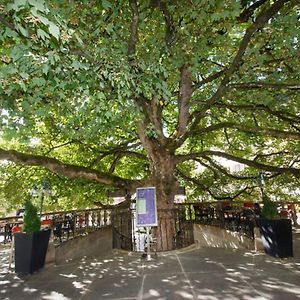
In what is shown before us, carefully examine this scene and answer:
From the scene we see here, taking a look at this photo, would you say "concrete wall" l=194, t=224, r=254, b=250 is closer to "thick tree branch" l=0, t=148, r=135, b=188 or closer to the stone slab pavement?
the stone slab pavement

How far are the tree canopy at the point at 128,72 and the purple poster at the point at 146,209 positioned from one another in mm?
1828

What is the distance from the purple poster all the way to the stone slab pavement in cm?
108

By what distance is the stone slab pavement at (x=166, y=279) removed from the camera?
15.5 feet

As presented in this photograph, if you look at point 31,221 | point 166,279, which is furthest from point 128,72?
point 31,221

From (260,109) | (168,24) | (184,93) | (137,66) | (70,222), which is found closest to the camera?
(137,66)

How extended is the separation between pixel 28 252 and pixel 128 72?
5.37 m

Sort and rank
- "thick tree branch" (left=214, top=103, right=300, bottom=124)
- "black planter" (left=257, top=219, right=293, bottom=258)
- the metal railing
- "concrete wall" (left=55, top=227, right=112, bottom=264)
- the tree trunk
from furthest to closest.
Answer: 1. the metal railing
2. the tree trunk
3. "thick tree branch" (left=214, top=103, right=300, bottom=124)
4. "concrete wall" (left=55, top=227, right=112, bottom=264)
5. "black planter" (left=257, top=219, right=293, bottom=258)

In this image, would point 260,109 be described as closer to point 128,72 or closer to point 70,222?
point 128,72

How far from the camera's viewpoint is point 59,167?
9.22m

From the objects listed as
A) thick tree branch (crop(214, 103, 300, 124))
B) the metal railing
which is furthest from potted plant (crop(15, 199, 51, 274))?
thick tree branch (crop(214, 103, 300, 124))

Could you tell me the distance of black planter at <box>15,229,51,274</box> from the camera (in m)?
6.51

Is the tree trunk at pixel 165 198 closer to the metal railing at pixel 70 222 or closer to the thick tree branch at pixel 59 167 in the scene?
the thick tree branch at pixel 59 167

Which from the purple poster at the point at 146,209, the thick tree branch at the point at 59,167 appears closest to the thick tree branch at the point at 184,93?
the purple poster at the point at 146,209

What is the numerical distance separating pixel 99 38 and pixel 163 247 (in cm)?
709
